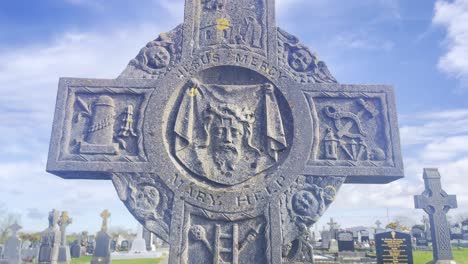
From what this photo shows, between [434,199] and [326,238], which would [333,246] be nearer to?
[326,238]

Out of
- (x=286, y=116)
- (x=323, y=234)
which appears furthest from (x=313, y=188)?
(x=323, y=234)

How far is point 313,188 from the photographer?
5.18m

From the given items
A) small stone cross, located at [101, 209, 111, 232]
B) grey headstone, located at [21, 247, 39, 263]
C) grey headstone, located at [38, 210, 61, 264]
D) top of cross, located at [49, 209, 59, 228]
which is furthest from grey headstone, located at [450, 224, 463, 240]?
grey headstone, located at [21, 247, 39, 263]

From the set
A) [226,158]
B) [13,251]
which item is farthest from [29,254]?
[226,158]

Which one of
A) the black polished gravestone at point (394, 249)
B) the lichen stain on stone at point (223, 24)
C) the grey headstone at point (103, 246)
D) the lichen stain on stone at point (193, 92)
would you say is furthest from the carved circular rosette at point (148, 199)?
the grey headstone at point (103, 246)

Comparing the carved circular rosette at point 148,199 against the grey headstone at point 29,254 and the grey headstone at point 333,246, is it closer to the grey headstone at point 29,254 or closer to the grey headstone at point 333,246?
the grey headstone at point 333,246

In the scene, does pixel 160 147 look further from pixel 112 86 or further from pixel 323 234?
pixel 323 234

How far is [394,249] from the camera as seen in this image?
453 inches

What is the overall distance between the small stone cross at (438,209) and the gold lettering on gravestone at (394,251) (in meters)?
1.45

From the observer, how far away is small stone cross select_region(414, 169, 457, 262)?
11.9 meters

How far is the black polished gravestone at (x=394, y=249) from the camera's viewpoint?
11.4 m

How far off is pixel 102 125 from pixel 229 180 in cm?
226

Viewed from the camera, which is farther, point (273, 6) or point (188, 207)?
point (273, 6)

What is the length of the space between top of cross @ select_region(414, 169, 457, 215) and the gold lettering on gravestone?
161cm
